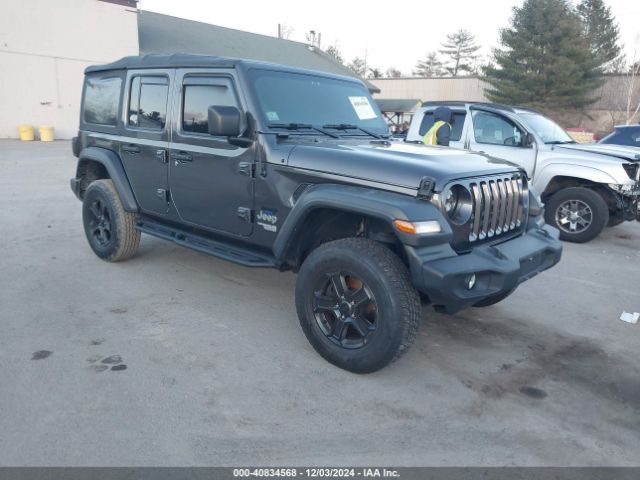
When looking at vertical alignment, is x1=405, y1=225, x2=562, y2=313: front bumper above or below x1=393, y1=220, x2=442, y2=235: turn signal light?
below

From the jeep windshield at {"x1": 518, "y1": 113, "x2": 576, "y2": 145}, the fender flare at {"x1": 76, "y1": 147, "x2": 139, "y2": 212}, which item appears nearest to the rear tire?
the fender flare at {"x1": 76, "y1": 147, "x2": 139, "y2": 212}

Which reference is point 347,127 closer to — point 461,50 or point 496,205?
point 496,205

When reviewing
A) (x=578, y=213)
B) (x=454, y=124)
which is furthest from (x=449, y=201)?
(x=454, y=124)

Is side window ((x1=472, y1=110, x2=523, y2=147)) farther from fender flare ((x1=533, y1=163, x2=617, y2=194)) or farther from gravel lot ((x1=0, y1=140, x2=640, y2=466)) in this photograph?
gravel lot ((x1=0, y1=140, x2=640, y2=466))

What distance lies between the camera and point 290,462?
2551 millimetres

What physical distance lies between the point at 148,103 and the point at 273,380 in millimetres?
2944

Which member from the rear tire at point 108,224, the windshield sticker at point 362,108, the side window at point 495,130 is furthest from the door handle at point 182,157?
the side window at point 495,130

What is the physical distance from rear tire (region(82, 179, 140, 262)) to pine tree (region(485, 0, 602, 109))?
33339 mm

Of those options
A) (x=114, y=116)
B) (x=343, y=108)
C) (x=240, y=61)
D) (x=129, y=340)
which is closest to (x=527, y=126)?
(x=343, y=108)

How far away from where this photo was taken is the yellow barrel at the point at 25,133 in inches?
818

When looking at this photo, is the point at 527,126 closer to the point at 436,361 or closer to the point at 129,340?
the point at 436,361

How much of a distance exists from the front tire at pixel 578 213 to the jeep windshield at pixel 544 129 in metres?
0.85

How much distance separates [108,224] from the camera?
5.45m

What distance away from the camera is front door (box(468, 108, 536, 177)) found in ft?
24.7
